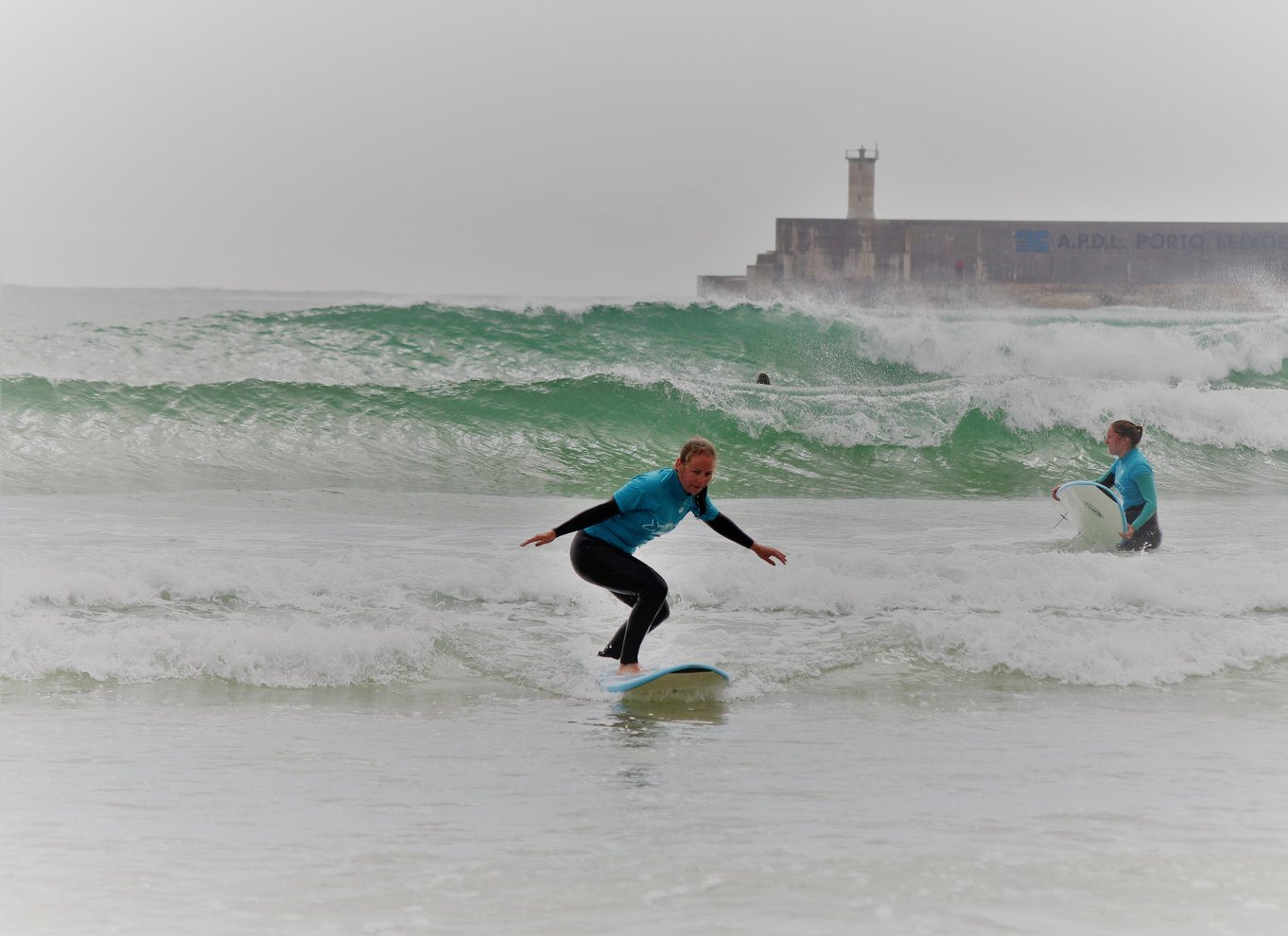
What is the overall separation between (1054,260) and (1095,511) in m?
62.4

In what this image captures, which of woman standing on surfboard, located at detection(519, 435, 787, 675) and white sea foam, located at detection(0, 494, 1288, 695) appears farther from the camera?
white sea foam, located at detection(0, 494, 1288, 695)

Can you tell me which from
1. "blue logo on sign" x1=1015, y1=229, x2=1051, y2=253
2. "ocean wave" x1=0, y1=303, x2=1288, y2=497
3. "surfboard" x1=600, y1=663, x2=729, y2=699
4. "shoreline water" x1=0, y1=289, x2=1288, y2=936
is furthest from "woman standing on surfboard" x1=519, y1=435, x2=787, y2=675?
"blue logo on sign" x1=1015, y1=229, x2=1051, y2=253

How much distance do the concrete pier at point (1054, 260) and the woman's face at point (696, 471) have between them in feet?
201

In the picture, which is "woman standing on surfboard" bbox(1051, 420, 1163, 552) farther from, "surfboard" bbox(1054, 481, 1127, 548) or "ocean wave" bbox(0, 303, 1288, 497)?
"ocean wave" bbox(0, 303, 1288, 497)

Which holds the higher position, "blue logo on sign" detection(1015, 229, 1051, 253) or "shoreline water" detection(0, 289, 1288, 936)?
"blue logo on sign" detection(1015, 229, 1051, 253)

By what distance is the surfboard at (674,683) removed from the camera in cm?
554

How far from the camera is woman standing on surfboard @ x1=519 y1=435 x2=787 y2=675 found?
18.8 feet

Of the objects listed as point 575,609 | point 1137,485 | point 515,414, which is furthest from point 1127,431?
point 515,414

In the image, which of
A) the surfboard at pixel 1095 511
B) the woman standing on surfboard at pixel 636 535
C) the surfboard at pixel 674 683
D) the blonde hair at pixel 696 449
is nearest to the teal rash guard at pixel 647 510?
the woman standing on surfboard at pixel 636 535

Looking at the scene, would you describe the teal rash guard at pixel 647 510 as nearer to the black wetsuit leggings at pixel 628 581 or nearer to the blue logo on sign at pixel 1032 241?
the black wetsuit leggings at pixel 628 581

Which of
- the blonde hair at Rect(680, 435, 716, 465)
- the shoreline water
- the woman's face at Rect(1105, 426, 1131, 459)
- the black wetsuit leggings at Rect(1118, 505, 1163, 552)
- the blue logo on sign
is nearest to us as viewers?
the shoreline water

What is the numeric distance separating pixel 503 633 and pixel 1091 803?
134 inches

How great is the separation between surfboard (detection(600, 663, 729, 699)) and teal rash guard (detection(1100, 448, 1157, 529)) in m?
4.43

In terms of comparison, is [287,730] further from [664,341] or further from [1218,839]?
[664,341]
